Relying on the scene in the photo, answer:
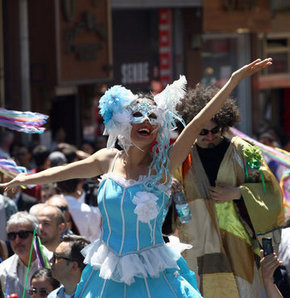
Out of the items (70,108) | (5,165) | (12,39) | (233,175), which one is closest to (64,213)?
Answer: (5,165)

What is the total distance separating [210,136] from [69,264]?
4.01 ft

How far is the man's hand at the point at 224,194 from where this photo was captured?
5.57m

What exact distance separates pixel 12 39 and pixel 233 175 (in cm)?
842

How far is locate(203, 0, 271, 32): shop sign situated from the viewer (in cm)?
1688

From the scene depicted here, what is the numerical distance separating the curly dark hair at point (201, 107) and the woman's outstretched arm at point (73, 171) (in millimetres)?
1035

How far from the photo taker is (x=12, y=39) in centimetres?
1352

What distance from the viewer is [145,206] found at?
4504 mm

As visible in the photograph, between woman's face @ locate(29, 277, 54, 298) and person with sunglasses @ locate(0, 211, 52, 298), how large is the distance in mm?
497

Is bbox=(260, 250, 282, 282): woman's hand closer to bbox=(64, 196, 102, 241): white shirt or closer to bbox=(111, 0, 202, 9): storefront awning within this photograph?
bbox=(64, 196, 102, 241): white shirt

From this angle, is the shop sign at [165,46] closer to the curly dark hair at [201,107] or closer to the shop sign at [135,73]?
the shop sign at [135,73]

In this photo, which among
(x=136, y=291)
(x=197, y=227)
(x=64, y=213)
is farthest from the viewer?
(x=64, y=213)

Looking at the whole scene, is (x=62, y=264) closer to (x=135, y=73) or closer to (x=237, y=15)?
(x=135, y=73)

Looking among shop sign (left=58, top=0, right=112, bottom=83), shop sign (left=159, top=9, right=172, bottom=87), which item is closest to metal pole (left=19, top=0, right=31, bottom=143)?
shop sign (left=58, top=0, right=112, bottom=83)

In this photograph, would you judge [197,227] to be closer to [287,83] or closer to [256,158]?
[256,158]
